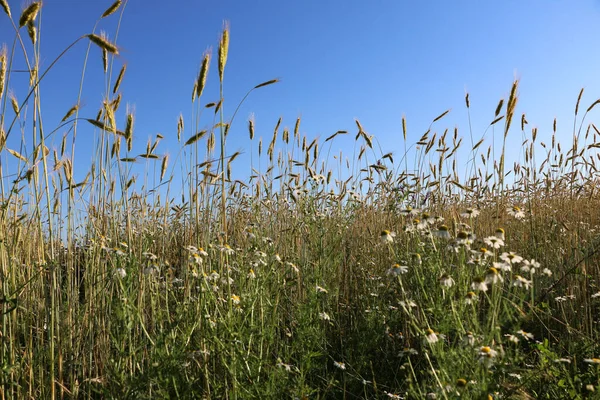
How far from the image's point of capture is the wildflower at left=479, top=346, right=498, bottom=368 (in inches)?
69.5

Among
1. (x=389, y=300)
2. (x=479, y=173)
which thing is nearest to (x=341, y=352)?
(x=389, y=300)

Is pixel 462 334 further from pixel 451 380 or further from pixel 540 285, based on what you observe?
pixel 540 285

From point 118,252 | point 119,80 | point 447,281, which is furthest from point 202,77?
point 447,281

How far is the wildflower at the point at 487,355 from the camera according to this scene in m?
1.76

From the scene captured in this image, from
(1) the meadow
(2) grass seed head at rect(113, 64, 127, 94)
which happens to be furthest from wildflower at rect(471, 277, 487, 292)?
(2) grass seed head at rect(113, 64, 127, 94)

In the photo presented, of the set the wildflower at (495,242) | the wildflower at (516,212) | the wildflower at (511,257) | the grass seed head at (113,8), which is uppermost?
the grass seed head at (113,8)

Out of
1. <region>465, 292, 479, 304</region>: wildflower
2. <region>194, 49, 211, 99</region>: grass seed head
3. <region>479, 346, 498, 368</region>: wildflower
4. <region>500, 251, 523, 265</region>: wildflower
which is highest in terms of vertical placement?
<region>194, 49, 211, 99</region>: grass seed head

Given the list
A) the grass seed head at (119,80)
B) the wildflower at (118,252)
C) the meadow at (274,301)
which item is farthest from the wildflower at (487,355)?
the grass seed head at (119,80)

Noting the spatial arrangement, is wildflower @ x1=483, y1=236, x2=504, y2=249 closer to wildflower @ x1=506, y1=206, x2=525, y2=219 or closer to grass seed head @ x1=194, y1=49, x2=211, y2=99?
wildflower @ x1=506, y1=206, x2=525, y2=219

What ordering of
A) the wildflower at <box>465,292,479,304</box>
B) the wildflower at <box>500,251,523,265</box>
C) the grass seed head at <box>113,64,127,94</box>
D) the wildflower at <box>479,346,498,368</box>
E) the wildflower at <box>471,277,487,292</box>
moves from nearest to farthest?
the wildflower at <box>479,346,498,368</box> < the wildflower at <box>465,292,479,304</box> < the wildflower at <box>471,277,487,292</box> < the wildflower at <box>500,251,523,265</box> < the grass seed head at <box>113,64,127,94</box>

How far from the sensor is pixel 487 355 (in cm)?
178

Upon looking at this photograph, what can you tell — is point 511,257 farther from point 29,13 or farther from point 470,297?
point 29,13

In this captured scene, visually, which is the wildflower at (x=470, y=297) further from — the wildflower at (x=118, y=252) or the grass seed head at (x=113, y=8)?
the grass seed head at (x=113, y=8)

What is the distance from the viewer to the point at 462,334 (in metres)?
2.08
